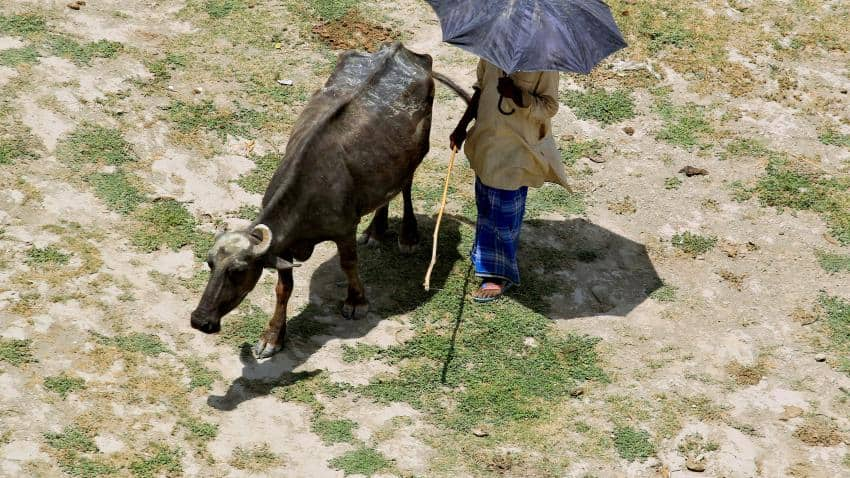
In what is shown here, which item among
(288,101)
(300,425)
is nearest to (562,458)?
(300,425)

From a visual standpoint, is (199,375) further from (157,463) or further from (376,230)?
(376,230)

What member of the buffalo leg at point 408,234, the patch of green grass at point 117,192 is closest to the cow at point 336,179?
the buffalo leg at point 408,234

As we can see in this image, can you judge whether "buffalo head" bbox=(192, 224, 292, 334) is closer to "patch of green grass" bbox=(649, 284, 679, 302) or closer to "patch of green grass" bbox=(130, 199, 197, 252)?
"patch of green grass" bbox=(130, 199, 197, 252)

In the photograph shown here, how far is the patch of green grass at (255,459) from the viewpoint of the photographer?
782 centimetres

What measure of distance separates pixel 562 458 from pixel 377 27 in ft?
22.6

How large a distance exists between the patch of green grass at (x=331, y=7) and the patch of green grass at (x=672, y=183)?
475cm

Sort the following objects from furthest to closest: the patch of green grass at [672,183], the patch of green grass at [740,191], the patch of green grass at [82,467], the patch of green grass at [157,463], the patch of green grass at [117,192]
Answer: the patch of green grass at [672,183]
the patch of green grass at [740,191]
the patch of green grass at [117,192]
the patch of green grass at [157,463]
the patch of green grass at [82,467]

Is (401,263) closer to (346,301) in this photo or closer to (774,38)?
(346,301)

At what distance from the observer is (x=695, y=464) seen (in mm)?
8195

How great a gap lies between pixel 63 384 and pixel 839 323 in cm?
682

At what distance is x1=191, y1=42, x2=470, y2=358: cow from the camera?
8164 mm

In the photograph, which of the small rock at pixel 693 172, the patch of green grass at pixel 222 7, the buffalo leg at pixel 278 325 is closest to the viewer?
the buffalo leg at pixel 278 325

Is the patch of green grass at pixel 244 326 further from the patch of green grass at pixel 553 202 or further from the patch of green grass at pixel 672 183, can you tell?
the patch of green grass at pixel 672 183

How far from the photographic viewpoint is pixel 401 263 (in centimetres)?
1020
